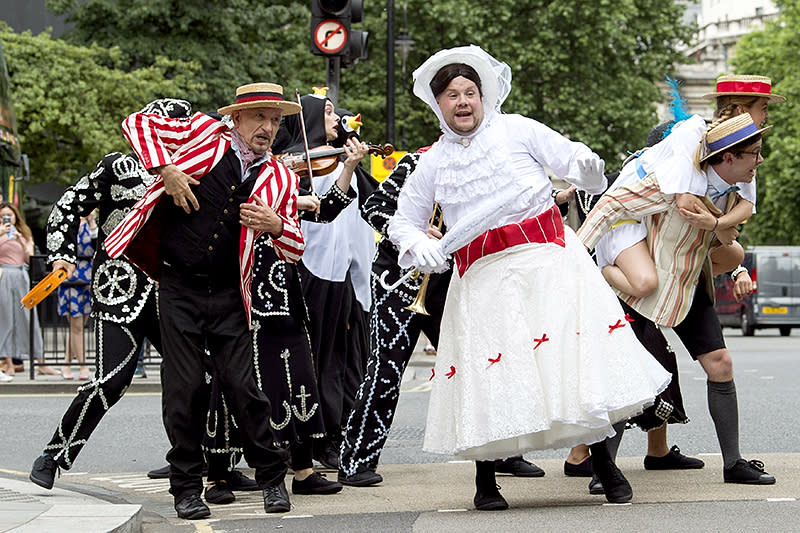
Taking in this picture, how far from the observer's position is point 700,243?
7.55 meters

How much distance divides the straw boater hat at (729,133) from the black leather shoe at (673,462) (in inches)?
72.1

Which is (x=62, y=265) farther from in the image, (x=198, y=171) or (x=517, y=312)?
(x=517, y=312)

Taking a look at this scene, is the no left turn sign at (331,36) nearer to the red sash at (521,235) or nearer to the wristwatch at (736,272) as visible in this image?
the wristwatch at (736,272)

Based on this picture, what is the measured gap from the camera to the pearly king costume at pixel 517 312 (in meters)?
6.46

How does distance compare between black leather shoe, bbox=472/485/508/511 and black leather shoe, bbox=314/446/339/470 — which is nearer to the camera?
black leather shoe, bbox=472/485/508/511

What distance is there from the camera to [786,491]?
23.3ft

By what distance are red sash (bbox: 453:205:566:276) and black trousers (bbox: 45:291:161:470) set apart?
74.7 inches

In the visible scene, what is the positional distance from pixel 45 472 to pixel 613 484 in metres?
2.79

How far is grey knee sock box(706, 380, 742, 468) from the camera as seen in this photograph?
753 centimetres

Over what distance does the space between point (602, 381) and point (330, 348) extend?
9.06 ft

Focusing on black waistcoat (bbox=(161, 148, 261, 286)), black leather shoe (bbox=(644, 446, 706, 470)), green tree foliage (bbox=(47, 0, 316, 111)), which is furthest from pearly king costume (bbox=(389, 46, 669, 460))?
green tree foliage (bbox=(47, 0, 316, 111))

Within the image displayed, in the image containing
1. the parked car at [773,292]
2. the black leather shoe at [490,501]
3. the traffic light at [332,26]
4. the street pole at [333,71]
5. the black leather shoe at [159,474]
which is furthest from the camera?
the parked car at [773,292]

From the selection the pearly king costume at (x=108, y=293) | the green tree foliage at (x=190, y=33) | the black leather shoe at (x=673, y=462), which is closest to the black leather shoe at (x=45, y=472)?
the pearly king costume at (x=108, y=293)

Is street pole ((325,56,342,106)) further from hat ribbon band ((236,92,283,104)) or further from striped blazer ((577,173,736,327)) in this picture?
hat ribbon band ((236,92,283,104))
